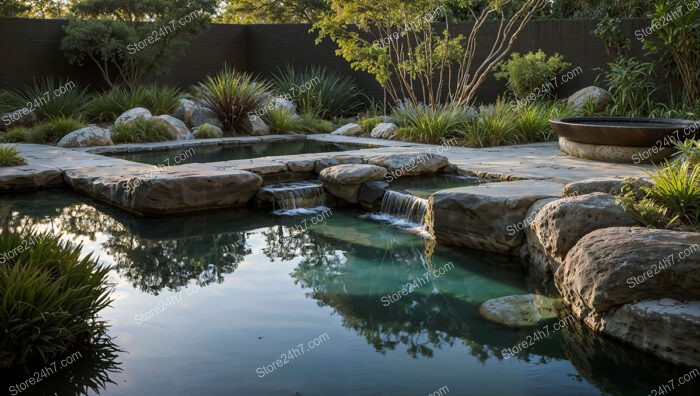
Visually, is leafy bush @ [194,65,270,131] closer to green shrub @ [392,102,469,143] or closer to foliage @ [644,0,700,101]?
green shrub @ [392,102,469,143]

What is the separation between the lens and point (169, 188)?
571 cm

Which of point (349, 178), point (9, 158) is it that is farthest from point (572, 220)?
point (9, 158)

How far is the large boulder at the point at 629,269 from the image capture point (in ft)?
10.2

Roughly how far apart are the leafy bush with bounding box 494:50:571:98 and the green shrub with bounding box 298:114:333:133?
2.73 m

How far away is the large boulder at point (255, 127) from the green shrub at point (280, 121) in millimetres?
121

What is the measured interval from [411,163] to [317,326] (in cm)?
332

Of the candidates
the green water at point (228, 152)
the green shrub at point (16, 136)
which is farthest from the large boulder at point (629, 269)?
the green shrub at point (16, 136)

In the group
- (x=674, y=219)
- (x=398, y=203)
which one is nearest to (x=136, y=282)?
(x=398, y=203)

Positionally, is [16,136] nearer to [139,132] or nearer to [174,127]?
[139,132]

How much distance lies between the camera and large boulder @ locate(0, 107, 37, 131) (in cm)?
1019

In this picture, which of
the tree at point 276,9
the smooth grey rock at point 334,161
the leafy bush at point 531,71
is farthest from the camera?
the tree at point 276,9

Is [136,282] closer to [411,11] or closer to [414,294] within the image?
[414,294]

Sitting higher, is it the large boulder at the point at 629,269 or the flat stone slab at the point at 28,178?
the large boulder at the point at 629,269

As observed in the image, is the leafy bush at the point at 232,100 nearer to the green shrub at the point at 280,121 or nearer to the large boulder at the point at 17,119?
the green shrub at the point at 280,121
